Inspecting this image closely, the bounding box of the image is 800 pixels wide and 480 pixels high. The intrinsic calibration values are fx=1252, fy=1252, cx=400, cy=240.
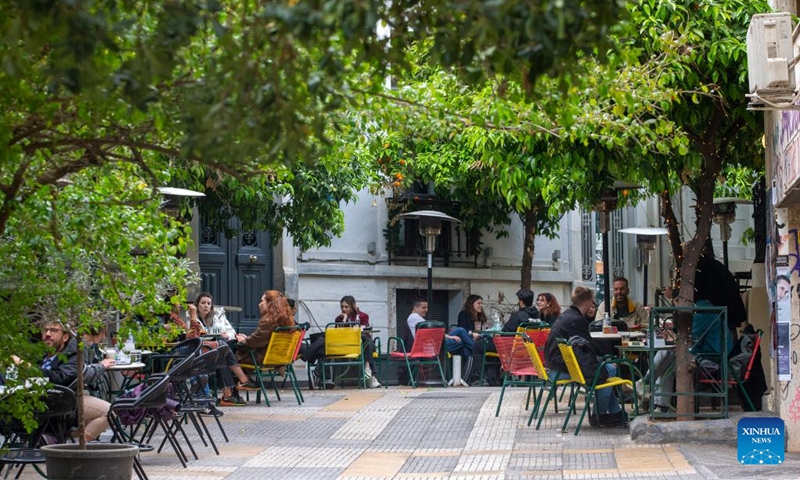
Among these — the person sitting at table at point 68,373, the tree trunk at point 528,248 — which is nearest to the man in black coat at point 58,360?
the person sitting at table at point 68,373

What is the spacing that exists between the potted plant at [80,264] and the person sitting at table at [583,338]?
5587 millimetres

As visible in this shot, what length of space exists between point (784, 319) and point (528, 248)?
498 inches

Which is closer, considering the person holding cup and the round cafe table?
the round cafe table

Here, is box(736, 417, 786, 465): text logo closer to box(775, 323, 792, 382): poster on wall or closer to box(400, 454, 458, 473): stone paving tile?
box(400, 454, 458, 473): stone paving tile

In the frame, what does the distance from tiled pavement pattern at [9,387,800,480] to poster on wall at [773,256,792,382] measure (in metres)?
0.89

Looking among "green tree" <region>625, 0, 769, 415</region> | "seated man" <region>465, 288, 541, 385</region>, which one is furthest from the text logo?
"seated man" <region>465, 288, 541, 385</region>

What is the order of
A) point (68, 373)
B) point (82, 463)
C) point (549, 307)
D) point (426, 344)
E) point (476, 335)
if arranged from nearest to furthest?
point (82, 463), point (68, 373), point (549, 307), point (426, 344), point (476, 335)

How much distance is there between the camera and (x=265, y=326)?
53.4 ft

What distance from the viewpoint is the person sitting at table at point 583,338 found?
43.2 ft

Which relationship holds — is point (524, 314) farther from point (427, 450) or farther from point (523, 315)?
point (427, 450)

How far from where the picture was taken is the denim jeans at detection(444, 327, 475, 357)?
68.3 ft

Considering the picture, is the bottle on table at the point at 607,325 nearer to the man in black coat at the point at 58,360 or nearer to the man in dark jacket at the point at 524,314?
the man in dark jacket at the point at 524,314

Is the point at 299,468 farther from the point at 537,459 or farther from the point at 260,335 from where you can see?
the point at 260,335

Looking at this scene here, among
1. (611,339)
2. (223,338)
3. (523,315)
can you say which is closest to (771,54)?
(611,339)
